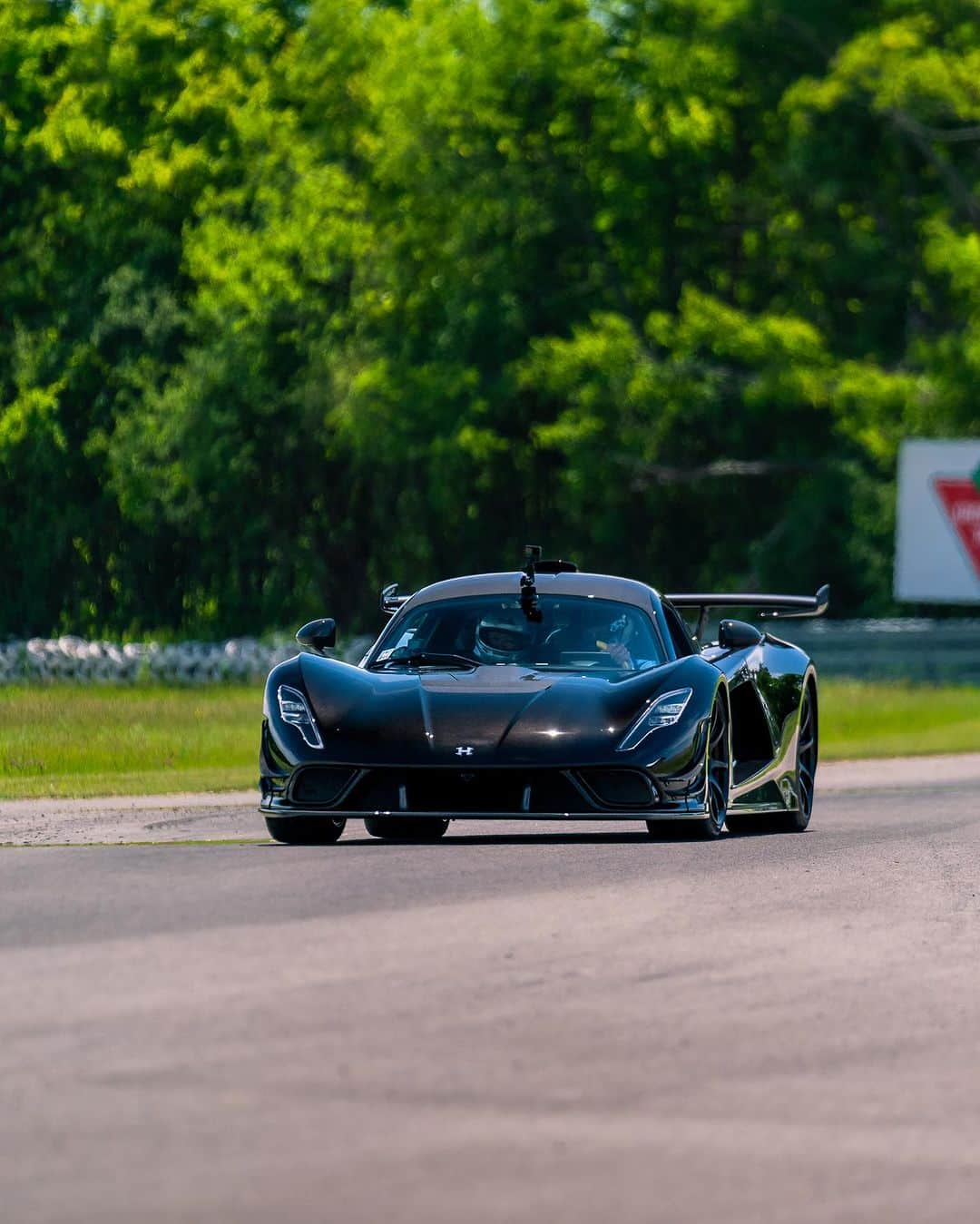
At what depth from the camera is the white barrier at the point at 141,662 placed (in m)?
40.9

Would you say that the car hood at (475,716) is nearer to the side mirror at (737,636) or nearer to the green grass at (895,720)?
the side mirror at (737,636)

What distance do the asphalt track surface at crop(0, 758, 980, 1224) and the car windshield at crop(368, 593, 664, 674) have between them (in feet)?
4.13

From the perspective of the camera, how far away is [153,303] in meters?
53.3

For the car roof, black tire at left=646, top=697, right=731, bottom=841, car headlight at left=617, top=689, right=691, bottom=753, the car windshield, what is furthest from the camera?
the car roof

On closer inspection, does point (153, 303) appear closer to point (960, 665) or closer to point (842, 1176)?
point (960, 665)

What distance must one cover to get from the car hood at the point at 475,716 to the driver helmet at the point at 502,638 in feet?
2.26

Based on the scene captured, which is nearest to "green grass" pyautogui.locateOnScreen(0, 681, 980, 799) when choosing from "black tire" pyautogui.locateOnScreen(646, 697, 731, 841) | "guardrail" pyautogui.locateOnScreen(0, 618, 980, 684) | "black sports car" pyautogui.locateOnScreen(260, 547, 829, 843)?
"guardrail" pyautogui.locateOnScreen(0, 618, 980, 684)

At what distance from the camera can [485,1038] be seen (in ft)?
27.3

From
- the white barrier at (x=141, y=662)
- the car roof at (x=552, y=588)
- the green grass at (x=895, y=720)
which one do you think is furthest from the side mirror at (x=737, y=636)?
the white barrier at (x=141, y=662)

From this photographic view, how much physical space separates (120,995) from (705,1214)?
327 cm

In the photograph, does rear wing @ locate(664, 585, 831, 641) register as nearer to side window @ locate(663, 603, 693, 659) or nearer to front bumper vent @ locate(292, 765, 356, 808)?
side window @ locate(663, 603, 693, 659)

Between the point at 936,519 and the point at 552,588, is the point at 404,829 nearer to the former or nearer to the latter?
the point at 552,588

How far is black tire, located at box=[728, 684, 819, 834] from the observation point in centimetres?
1645

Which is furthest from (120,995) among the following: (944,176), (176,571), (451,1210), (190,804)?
(176,571)
